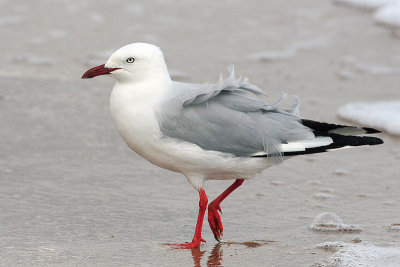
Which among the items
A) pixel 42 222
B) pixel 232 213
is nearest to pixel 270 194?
pixel 232 213

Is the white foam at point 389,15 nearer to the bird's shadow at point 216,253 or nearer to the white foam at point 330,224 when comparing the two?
the white foam at point 330,224

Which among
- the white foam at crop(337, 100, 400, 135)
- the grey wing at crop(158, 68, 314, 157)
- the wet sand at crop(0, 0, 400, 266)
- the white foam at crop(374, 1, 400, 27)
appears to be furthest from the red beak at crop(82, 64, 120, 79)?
the white foam at crop(374, 1, 400, 27)

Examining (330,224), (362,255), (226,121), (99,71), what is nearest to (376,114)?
(330,224)

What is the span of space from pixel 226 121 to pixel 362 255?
3.45 ft

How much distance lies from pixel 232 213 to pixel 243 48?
3919mm

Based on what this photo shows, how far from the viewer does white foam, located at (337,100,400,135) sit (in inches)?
270

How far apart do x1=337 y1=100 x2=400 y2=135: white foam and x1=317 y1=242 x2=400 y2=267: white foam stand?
2.41m

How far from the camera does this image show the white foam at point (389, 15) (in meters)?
10.0

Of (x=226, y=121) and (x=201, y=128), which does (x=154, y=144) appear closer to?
(x=201, y=128)

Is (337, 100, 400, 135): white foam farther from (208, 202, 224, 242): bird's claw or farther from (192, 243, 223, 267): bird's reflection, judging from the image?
(192, 243, 223, 267): bird's reflection

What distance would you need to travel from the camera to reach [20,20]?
929 cm

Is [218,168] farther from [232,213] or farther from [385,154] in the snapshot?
[385,154]

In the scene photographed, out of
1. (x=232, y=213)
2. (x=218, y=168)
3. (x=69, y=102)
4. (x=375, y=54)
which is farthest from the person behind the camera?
(x=375, y=54)

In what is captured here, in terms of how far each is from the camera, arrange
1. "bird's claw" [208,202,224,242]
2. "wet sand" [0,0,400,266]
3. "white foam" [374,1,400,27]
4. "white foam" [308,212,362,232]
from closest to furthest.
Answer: "wet sand" [0,0,400,266]
"bird's claw" [208,202,224,242]
"white foam" [308,212,362,232]
"white foam" [374,1,400,27]
